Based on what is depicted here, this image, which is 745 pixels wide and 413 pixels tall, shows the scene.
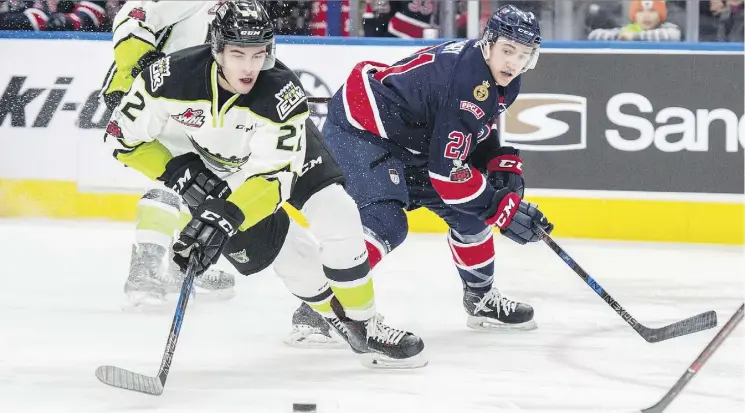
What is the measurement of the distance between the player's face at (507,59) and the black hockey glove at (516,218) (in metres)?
0.33

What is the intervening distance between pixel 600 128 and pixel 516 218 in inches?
86.2

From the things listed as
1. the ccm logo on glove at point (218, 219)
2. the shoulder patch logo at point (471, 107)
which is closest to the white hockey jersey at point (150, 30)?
the shoulder patch logo at point (471, 107)

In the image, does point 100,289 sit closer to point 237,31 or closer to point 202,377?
point 202,377

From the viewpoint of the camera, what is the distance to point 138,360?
3.39 metres

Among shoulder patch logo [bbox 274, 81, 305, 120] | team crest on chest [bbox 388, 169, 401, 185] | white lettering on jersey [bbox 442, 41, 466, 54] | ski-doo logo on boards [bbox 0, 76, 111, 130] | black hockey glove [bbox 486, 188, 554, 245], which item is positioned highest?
shoulder patch logo [bbox 274, 81, 305, 120]

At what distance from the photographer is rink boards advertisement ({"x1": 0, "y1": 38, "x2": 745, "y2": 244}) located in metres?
5.55

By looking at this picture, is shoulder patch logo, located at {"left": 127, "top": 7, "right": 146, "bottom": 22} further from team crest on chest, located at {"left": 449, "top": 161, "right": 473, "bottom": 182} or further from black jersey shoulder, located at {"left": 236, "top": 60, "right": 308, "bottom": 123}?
team crest on chest, located at {"left": 449, "top": 161, "right": 473, "bottom": 182}

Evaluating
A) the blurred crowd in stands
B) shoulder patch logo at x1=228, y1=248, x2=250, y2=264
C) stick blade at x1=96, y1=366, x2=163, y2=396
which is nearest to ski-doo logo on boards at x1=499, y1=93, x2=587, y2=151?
the blurred crowd in stands

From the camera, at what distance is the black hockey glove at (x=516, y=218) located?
11.7ft

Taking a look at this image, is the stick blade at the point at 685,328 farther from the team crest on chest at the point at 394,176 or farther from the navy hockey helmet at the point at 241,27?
the navy hockey helmet at the point at 241,27

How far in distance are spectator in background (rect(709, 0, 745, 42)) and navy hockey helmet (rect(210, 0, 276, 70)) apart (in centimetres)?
328

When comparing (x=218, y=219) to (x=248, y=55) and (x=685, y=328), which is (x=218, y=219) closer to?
(x=248, y=55)

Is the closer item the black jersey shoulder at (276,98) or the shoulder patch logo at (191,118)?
the black jersey shoulder at (276,98)

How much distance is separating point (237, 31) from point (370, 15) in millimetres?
3149
